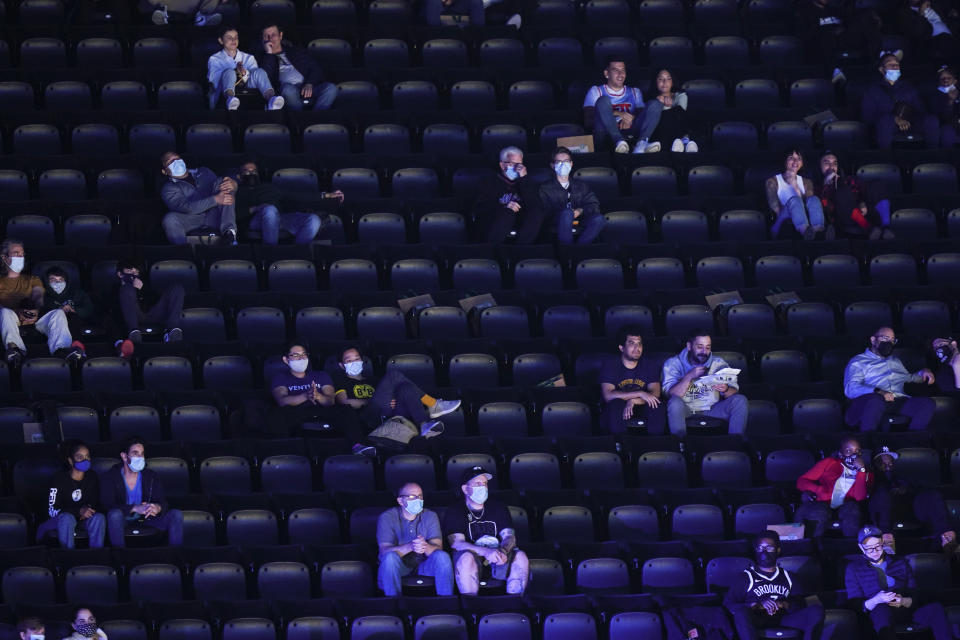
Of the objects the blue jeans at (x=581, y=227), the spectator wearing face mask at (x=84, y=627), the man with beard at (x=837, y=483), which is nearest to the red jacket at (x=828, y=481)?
the man with beard at (x=837, y=483)

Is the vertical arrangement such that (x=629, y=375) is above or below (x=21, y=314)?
below

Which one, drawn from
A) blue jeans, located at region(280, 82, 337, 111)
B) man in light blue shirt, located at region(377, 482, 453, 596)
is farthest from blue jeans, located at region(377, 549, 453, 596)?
blue jeans, located at region(280, 82, 337, 111)

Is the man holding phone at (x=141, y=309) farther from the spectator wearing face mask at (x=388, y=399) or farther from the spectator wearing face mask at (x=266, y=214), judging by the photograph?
the spectator wearing face mask at (x=388, y=399)

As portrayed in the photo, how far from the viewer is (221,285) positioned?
44.3ft

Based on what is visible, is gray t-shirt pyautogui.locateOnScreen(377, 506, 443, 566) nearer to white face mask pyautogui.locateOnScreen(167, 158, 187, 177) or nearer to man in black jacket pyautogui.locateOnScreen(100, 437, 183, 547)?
man in black jacket pyautogui.locateOnScreen(100, 437, 183, 547)

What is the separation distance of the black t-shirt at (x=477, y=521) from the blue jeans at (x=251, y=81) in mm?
5095

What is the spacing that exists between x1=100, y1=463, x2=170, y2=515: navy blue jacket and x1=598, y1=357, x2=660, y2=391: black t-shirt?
335cm

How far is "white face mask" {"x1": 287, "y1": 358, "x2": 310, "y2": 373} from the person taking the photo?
1245 cm

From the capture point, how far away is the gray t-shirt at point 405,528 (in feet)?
37.1

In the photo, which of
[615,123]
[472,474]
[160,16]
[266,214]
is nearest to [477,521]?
[472,474]

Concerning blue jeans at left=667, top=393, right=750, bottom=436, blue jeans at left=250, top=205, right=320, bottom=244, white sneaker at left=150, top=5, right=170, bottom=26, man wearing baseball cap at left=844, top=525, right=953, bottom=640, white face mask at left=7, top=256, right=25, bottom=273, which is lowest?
man wearing baseball cap at left=844, top=525, right=953, bottom=640

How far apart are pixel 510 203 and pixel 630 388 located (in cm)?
219

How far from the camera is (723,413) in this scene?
12641 mm

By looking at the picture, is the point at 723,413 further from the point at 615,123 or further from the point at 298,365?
the point at 615,123
